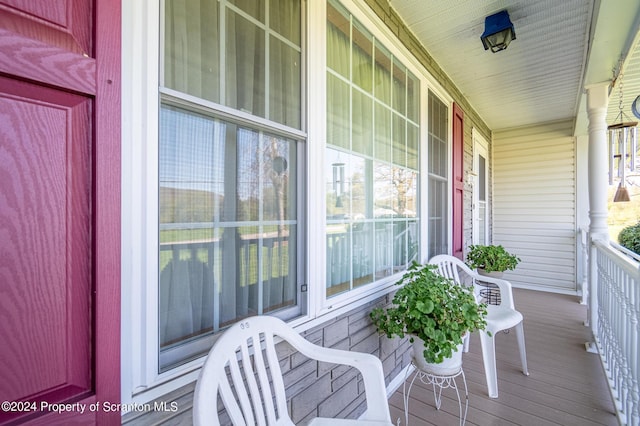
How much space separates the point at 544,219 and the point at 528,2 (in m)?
4.07

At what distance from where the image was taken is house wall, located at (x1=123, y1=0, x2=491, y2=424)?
2.95 ft

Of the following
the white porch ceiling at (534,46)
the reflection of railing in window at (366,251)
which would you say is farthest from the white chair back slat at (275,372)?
the white porch ceiling at (534,46)

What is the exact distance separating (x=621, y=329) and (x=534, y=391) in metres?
0.70

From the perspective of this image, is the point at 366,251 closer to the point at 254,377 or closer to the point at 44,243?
the point at 254,377

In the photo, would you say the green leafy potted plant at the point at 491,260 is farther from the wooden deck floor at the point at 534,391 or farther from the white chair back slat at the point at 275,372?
the white chair back slat at the point at 275,372

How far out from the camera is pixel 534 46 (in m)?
2.69

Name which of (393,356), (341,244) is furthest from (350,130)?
(393,356)

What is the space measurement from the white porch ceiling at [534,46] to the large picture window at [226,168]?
1.49m

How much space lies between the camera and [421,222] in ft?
8.60

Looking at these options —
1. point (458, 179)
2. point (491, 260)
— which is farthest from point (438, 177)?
point (491, 260)

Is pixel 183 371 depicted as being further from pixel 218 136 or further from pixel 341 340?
pixel 341 340

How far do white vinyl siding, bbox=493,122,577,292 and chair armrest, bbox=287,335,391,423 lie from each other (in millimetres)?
5336

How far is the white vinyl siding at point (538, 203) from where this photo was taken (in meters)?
4.84

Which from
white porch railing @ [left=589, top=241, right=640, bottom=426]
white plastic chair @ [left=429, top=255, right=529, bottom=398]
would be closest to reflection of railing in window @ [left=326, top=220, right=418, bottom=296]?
white plastic chair @ [left=429, top=255, right=529, bottom=398]
